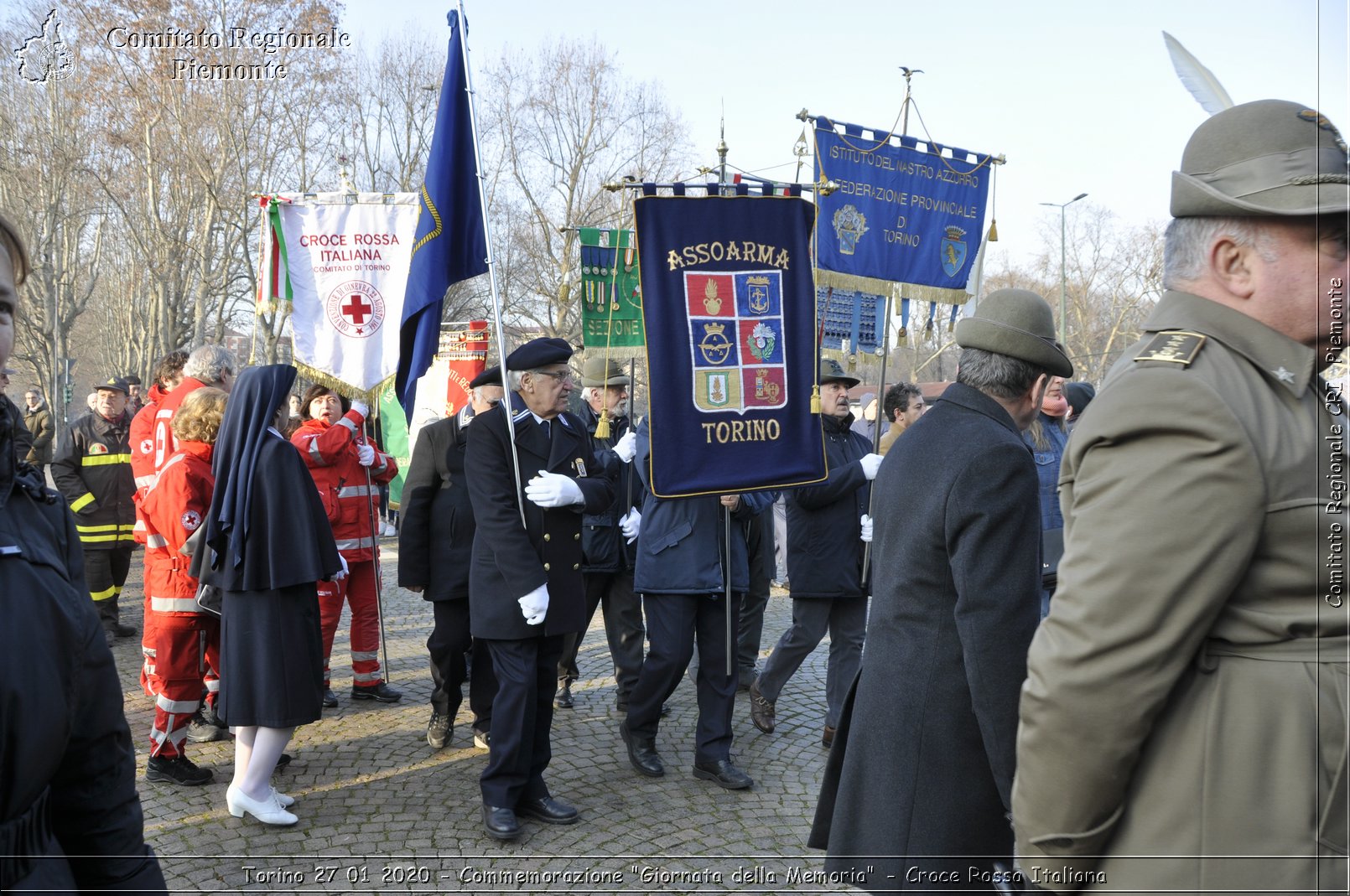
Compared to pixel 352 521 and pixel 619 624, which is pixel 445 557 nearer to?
pixel 352 521

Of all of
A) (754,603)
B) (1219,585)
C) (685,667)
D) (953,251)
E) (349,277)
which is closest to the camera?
(1219,585)

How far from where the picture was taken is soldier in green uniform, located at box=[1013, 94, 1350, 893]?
1.43 metres

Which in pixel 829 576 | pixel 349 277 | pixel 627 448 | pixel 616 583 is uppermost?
pixel 349 277

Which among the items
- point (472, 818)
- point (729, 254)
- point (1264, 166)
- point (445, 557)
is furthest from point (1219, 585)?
point (445, 557)

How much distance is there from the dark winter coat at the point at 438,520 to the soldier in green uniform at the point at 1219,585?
4.37 metres

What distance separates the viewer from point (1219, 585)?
143cm

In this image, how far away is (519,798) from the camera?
14.7 feet

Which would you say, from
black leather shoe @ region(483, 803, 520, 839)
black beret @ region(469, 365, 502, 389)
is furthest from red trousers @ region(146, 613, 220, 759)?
black beret @ region(469, 365, 502, 389)

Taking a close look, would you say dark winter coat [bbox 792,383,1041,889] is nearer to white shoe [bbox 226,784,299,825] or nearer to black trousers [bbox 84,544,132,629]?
white shoe [bbox 226,784,299,825]

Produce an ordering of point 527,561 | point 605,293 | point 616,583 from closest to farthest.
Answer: point 527,561
point 616,583
point 605,293

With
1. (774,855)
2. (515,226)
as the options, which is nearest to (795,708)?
(774,855)

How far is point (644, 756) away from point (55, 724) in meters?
3.86

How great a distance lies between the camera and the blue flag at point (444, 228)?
15.8 feet

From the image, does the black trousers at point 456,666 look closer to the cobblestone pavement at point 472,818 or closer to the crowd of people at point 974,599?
the crowd of people at point 974,599
